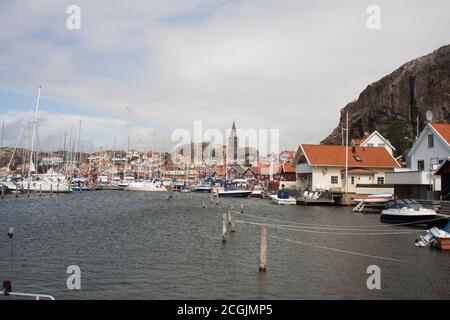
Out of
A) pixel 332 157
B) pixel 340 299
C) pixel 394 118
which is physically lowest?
pixel 340 299

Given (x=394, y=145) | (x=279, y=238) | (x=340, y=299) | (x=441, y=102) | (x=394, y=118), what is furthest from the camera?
(x=394, y=118)

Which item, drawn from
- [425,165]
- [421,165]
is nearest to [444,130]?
[425,165]

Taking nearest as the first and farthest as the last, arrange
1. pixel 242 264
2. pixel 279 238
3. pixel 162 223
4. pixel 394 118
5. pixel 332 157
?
pixel 242 264, pixel 279 238, pixel 162 223, pixel 332 157, pixel 394 118

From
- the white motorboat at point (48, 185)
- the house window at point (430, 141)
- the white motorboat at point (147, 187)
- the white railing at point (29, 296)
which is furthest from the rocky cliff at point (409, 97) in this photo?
the white railing at point (29, 296)

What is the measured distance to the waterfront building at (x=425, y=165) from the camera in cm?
5088

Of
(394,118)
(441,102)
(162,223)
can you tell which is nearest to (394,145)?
(441,102)

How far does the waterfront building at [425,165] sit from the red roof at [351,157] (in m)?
14.8

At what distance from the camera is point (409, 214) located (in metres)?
39.7

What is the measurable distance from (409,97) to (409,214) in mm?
88775

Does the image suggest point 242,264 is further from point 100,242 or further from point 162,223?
point 162,223

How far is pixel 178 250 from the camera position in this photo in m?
28.5

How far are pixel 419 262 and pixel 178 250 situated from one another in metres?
14.2

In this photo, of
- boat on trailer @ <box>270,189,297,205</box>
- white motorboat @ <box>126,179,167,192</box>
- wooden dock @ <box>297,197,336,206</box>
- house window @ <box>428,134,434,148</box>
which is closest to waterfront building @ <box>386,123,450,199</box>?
house window @ <box>428,134,434,148</box>

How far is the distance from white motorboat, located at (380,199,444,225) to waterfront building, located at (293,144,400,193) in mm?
30959
